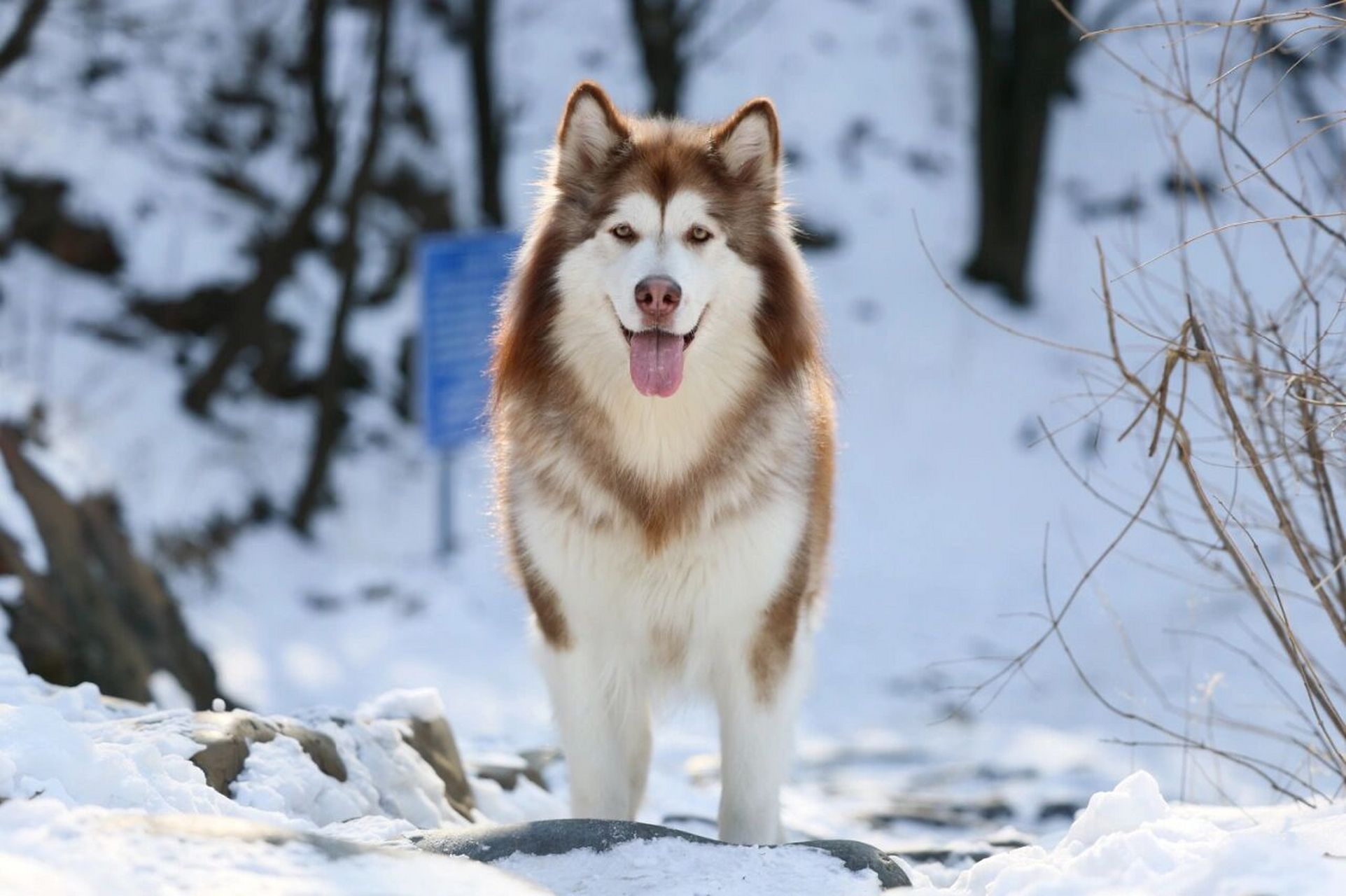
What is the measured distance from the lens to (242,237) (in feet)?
44.0

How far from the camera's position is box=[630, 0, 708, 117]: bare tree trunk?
1425 centimetres

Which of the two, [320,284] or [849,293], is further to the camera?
[849,293]

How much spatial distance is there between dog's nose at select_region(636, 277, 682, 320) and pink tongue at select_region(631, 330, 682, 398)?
12 centimetres

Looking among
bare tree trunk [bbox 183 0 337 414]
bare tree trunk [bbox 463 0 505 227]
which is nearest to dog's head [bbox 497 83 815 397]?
bare tree trunk [bbox 183 0 337 414]

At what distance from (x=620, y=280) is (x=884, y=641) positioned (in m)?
7.05

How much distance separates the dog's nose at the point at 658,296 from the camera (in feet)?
13.2

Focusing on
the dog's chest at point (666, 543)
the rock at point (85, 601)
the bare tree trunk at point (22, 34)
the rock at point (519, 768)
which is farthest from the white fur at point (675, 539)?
the bare tree trunk at point (22, 34)

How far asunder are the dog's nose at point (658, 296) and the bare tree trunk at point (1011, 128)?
453 inches

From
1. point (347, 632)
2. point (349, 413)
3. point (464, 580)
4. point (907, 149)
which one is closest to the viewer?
point (347, 632)

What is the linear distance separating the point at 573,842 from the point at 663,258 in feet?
5.00

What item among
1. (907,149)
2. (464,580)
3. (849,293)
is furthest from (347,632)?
(907,149)

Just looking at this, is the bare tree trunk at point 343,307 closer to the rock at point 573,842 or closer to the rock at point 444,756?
the rock at point 444,756

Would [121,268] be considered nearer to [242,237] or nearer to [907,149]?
[242,237]

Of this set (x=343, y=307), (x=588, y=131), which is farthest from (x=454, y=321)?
(x=588, y=131)
